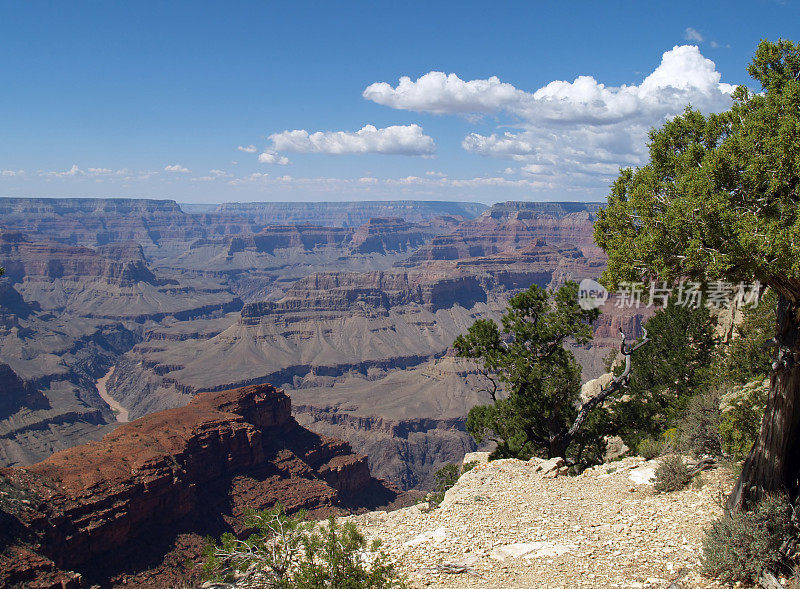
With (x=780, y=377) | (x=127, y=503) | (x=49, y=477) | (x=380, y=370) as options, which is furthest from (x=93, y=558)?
(x=380, y=370)

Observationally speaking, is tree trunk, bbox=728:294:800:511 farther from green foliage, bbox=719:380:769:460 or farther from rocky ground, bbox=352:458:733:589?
green foliage, bbox=719:380:769:460

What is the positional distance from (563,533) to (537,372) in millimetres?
10596

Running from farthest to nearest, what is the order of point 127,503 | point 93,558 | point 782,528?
point 127,503 < point 93,558 < point 782,528

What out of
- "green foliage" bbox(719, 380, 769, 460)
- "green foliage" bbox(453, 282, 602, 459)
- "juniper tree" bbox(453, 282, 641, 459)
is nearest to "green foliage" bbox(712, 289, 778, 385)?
"juniper tree" bbox(453, 282, 641, 459)

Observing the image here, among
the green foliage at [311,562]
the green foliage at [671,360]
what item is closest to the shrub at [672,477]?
the green foliage at [311,562]

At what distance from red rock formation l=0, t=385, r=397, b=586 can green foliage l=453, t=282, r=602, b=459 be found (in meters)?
33.0

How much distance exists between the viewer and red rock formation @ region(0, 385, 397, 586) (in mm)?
41094

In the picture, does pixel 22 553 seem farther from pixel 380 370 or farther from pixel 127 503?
pixel 380 370

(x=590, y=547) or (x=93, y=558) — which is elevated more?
(x=590, y=547)

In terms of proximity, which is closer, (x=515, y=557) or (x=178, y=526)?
(x=515, y=557)

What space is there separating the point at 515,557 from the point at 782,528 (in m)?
5.35

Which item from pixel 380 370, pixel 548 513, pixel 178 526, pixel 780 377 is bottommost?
pixel 380 370

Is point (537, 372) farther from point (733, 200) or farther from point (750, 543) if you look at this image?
point (733, 200)

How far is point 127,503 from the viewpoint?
4612 cm
